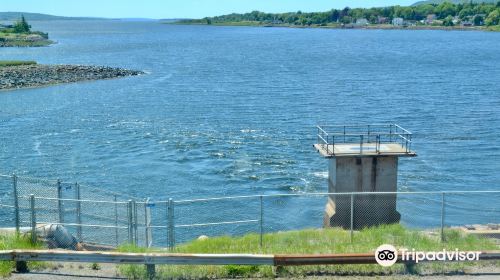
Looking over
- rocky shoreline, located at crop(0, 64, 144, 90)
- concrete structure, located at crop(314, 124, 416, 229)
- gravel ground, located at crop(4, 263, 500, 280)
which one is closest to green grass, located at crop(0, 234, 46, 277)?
gravel ground, located at crop(4, 263, 500, 280)

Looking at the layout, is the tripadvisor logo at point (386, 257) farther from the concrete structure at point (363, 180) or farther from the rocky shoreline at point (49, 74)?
the rocky shoreline at point (49, 74)

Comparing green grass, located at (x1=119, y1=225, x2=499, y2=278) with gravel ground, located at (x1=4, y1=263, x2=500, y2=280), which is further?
green grass, located at (x1=119, y1=225, x2=499, y2=278)

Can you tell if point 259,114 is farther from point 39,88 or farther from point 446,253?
point 446,253

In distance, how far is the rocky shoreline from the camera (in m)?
102

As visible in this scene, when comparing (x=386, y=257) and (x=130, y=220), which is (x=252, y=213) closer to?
(x=130, y=220)

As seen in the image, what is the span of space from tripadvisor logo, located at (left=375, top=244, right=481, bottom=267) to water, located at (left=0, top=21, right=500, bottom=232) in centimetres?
2343

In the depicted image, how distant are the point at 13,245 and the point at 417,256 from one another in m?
9.89

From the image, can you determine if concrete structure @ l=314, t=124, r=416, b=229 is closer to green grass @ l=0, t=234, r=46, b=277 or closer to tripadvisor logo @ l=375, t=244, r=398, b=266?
tripadvisor logo @ l=375, t=244, r=398, b=266

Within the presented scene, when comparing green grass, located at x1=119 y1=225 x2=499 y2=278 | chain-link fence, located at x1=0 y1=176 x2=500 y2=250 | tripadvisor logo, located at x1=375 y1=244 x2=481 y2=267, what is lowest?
chain-link fence, located at x1=0 y1=176 x2=500 y2=250

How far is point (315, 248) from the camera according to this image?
54.3 ft

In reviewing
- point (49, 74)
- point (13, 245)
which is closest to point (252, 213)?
point (13, 245)

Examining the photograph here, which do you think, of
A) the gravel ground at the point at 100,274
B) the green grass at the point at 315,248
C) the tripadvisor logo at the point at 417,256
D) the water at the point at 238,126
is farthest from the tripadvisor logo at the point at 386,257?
the water at the point at 238,126

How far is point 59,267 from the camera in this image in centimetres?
1483

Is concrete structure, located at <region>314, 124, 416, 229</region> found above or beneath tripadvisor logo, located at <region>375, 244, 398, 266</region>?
beneath
